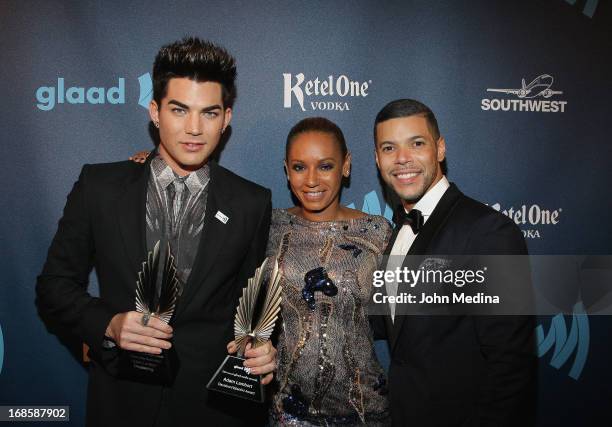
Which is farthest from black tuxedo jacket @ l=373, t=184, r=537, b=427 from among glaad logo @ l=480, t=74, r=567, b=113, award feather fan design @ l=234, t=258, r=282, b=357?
glaad logo @ l=480, t=74, r=567, b=113

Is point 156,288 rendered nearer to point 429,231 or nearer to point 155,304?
→ point 155,304

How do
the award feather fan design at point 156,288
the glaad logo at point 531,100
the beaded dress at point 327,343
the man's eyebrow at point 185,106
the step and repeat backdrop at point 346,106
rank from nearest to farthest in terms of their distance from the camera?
the award feather fan design at point 156,288
the man's eyebrow at point 185,106
the beaded dress at point 327,343
the step and repeat backdrop at point 346,106
the glaad logo at point 531,100

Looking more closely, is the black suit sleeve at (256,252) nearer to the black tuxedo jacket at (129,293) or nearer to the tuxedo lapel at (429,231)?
the black tuxedo jacket at (129,293)

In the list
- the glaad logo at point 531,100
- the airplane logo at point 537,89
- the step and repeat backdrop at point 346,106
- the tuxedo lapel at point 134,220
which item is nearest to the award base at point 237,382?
the tuxedo lapel at point 134,220

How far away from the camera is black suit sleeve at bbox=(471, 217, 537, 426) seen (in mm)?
1699

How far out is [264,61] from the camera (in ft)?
9.09

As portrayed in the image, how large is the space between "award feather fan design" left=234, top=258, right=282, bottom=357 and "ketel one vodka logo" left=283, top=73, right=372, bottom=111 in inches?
52.3

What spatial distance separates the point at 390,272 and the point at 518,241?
0.57 m

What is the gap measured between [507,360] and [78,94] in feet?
7.97

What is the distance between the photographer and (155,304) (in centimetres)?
169

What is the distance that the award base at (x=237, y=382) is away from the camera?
168cm

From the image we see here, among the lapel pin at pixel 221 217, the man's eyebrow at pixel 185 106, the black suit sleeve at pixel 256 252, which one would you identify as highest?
the man's eyebrow at pixel 185 106

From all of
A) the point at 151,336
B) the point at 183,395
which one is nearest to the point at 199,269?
the point at 151,336

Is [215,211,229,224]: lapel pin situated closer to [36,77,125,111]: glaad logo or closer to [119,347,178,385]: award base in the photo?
[119,347,178,385]: award base
